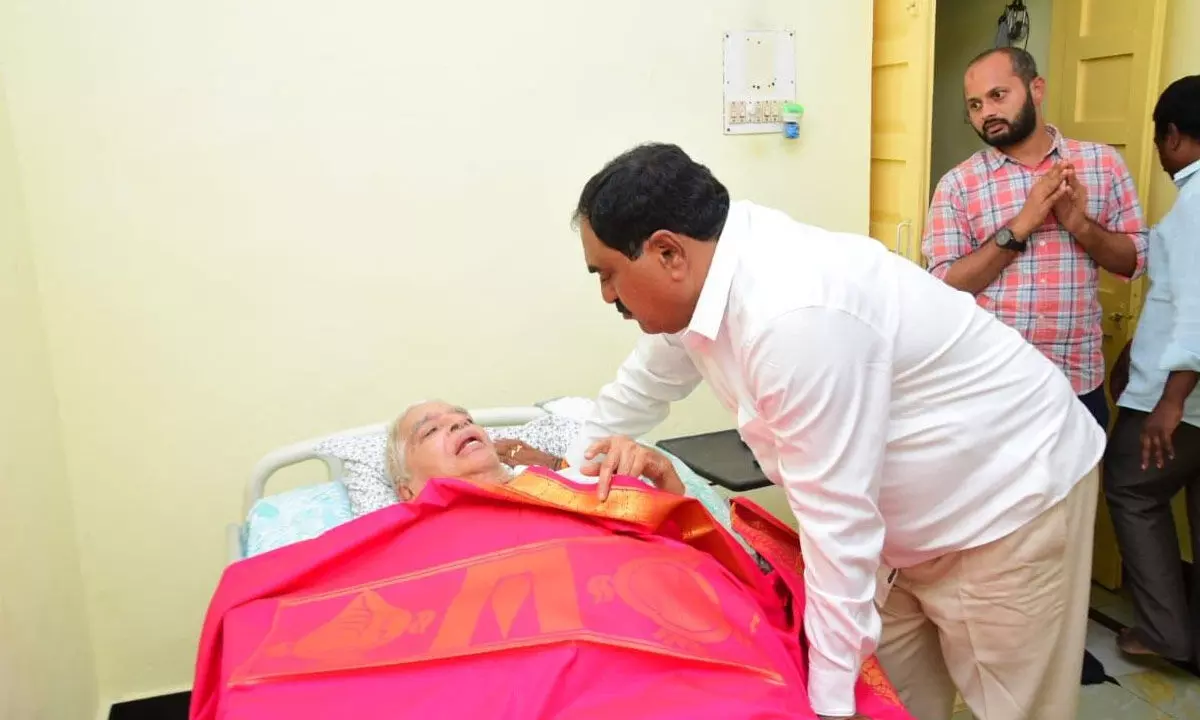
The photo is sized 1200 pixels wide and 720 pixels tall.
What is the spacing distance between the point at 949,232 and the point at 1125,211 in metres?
Answer: 0.49

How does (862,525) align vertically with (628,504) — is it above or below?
above

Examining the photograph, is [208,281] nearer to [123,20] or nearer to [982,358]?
[123,20]

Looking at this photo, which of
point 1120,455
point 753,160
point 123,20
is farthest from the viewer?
point 753,160

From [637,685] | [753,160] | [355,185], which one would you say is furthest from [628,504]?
[753,160]

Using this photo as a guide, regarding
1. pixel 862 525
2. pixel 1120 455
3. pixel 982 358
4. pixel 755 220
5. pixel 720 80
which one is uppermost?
pixel 720 80

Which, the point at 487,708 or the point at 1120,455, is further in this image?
the point at 1120,455

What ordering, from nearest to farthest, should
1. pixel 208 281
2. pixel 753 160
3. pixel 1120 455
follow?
pixel 208 281 → pixel 1120 455 → pixel 753 160

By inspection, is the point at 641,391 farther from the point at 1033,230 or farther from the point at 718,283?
the point at 1033,230

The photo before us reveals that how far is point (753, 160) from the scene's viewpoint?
3023 millimetres

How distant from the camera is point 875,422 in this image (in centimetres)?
132

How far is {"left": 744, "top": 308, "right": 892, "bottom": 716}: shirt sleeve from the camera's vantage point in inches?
49.8

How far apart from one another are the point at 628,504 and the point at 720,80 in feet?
5.44

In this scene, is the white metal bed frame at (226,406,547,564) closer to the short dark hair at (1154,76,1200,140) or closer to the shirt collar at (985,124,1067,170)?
the shirt collar at (985,124,1067,170)

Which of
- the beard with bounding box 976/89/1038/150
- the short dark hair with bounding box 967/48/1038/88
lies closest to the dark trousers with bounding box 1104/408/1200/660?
the beard with bounding box 976/89/1038/150
